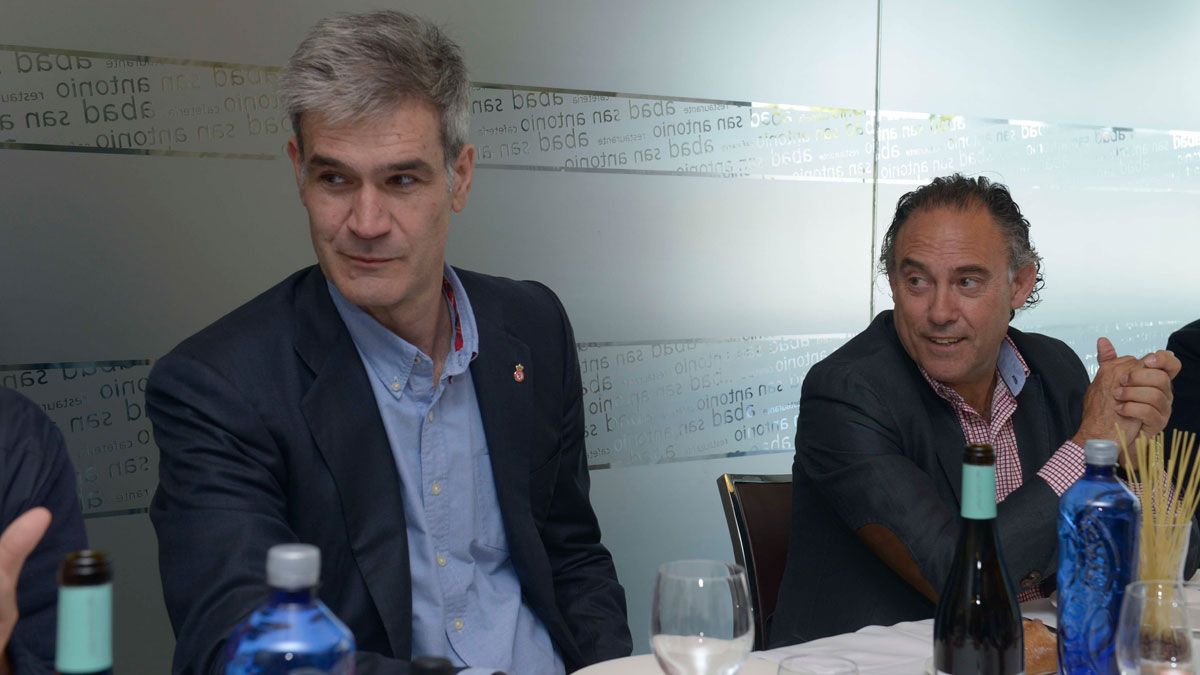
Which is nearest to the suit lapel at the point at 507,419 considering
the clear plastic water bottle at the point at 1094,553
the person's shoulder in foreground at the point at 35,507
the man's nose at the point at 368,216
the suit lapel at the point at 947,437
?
the man's nose at the point at 368,216

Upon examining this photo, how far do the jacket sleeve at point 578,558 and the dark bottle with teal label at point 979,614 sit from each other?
0.74 meters

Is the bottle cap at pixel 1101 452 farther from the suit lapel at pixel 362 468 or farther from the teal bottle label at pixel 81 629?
the teal bottle label at pixel 81 629

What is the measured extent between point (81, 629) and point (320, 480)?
96 centimetres

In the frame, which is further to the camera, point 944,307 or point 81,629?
point 944,307

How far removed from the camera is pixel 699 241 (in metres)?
3.81

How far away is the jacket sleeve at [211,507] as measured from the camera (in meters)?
1.47

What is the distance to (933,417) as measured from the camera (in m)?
2.20

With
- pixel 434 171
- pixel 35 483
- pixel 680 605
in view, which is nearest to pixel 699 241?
pixel 434 171

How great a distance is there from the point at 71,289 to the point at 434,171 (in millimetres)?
1502

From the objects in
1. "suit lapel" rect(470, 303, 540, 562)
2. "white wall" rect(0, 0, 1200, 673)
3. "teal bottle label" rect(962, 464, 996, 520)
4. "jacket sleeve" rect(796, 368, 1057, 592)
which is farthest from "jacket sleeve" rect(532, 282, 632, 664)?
"white wall" rect(0, 0, 1200, 673)

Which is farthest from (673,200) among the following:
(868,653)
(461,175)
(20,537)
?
(20,537)

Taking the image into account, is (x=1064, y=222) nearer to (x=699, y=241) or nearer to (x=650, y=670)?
(x=699, y=241)

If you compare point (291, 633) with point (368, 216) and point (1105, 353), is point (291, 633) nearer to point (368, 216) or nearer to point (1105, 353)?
point (368, 216)

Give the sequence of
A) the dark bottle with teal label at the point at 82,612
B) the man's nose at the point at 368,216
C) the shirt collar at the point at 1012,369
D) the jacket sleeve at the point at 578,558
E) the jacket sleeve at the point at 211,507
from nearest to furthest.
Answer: the dark bottle with teal label at the point at 82,612 < the jacket sleeve at the point at 211,507 < the man's nose at the point at 368,216 < the jacket sleeve at the point at 578,558 < the shirt collar at the point at 1012,369
